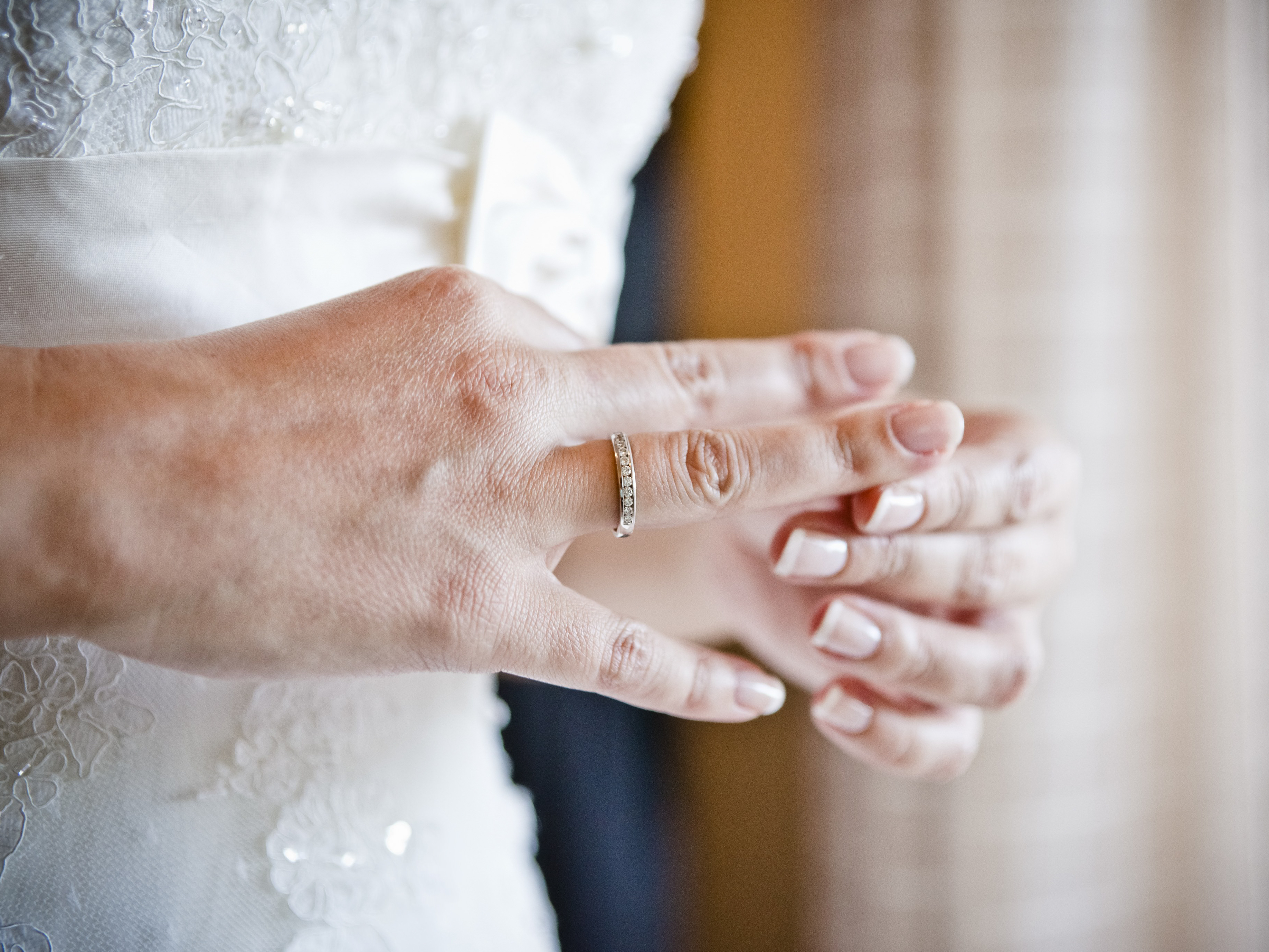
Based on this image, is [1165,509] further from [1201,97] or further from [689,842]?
[689,842]

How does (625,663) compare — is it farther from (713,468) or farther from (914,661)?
(914,661)

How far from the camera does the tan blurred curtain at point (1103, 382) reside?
1259 millimetres

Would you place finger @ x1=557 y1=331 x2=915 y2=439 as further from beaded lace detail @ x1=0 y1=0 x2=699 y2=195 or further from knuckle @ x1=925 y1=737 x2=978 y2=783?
knuckle @ x1=925 y1=737 x2=978 y2=783

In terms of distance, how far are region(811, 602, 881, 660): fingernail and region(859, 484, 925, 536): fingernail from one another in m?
0.07

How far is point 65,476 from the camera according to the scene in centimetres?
35

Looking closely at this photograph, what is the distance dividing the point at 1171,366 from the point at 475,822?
4.31 feet

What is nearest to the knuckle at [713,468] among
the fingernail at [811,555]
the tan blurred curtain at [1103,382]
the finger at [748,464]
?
the finger at [748,464]

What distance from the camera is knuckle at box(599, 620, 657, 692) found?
Result: 18.6 inches

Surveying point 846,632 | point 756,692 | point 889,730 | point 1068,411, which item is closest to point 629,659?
point 756,692

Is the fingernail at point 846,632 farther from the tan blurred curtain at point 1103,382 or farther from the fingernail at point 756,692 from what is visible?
the tan blurred curtain at point 1103,382

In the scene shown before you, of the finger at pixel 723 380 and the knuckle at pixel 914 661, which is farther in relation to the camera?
the knuckle at pixel 914 661

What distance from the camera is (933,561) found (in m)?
0.63

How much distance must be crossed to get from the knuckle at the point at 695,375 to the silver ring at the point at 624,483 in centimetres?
8

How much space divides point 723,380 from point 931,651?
29 cm
